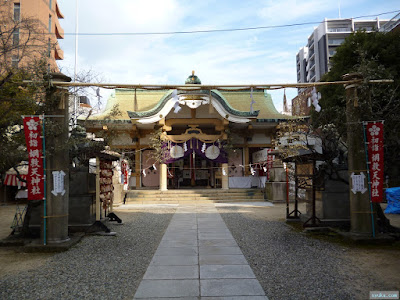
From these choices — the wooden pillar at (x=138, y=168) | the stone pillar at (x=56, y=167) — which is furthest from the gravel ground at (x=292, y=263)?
the wooden pillar at (x=138, y=168)

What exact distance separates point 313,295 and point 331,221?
4.91m

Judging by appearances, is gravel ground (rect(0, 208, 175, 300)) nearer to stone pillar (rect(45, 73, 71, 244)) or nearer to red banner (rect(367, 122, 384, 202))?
stone pillar (rect(45, 73, 71, 244))

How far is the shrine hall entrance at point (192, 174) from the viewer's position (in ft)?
68.2

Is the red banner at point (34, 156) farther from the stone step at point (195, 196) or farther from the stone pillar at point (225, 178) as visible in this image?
the stone pillar at point (225, 178)

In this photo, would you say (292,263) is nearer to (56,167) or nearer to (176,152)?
(56,167)

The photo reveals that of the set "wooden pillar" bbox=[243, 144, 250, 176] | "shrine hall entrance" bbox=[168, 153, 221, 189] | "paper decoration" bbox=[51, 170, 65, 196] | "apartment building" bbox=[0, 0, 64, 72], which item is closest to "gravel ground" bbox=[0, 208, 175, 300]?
"paper decoration" bbox=[51, 170, 65, 196]

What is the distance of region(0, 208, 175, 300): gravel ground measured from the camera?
4363 mm

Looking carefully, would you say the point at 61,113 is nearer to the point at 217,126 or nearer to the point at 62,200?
the point at 62,200

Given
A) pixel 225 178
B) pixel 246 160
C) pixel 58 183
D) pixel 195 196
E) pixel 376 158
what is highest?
pixel 246 160

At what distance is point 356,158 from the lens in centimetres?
734

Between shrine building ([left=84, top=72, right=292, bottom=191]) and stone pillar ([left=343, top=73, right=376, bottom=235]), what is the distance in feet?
31.9

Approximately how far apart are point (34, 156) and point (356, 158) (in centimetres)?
744

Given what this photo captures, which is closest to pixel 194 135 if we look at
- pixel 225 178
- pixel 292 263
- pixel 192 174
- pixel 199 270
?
pixel 225 178

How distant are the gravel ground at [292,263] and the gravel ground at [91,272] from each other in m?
2.09
